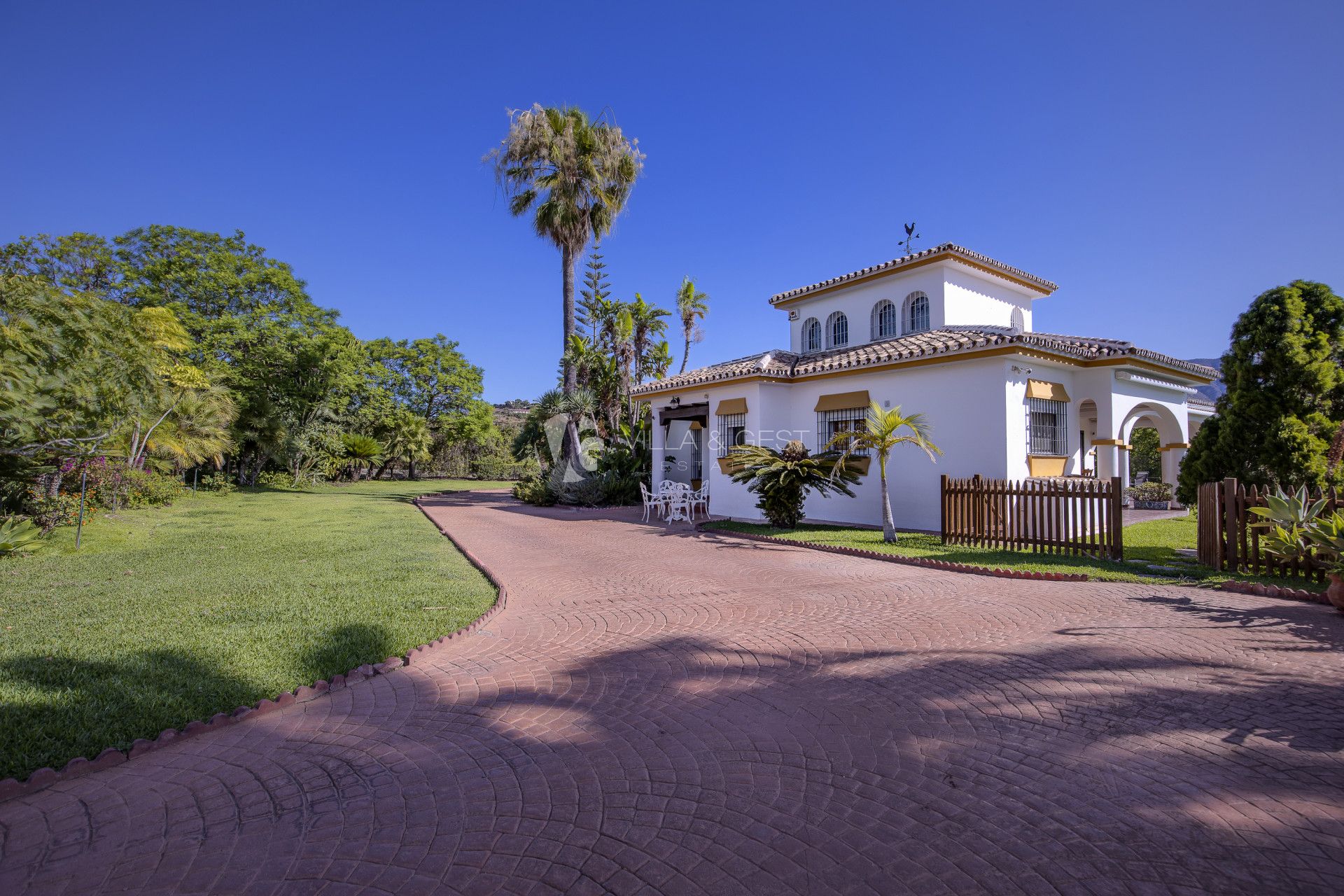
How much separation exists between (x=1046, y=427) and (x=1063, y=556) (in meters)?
4.19

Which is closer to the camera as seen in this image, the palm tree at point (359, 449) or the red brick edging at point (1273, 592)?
the red brick edging at point (1273, 592)

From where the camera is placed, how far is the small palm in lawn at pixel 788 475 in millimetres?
12609

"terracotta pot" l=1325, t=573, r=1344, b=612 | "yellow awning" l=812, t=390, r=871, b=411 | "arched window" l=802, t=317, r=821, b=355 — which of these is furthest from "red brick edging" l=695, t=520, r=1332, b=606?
"arched window" l=802, t=317, r=821, b=355

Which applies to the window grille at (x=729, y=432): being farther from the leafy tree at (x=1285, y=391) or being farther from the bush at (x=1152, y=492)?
the bush at (x=1152, y=492)

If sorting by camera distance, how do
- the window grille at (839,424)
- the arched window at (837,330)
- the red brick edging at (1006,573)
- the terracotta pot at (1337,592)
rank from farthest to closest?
the arched window at (837,330) → the window grille at (839,424) → the red brick edging at (1006,573) → the terracotta pot at (1337,592)

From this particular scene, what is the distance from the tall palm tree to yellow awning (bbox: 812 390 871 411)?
15185 millimetres

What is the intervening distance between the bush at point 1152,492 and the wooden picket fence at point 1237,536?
377 inches

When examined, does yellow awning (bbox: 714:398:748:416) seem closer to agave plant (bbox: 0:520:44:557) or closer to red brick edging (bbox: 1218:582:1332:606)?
red brick edging (bbox: 1218:582:1332:606)

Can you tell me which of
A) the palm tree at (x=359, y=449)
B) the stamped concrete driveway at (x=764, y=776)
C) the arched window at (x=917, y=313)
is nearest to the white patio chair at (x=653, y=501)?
the arched window at (x=917, y=313)

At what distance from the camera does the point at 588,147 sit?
24016mm

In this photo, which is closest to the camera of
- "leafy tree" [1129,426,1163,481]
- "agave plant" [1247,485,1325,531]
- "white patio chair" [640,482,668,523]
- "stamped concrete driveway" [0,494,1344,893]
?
"stamped concrete driveway" [0,494,1344,893]

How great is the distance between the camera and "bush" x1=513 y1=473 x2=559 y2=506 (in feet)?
70.5

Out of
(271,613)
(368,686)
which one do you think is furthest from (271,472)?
(368,686)

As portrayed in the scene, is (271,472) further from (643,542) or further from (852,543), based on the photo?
(852,543)
